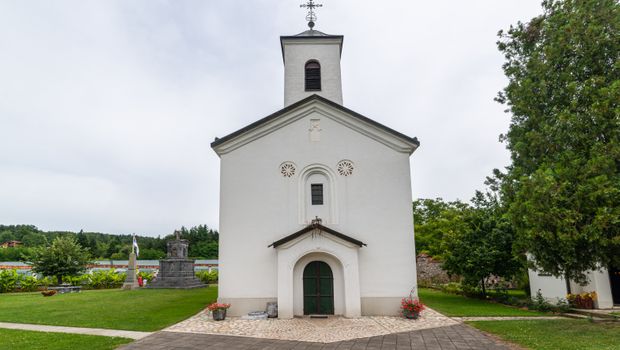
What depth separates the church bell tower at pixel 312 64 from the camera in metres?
18.3

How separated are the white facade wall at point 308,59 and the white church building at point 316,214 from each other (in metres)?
3.44

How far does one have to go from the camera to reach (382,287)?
44.9 ft

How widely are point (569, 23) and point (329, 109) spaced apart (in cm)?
836

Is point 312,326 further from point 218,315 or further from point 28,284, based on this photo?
point 28,284

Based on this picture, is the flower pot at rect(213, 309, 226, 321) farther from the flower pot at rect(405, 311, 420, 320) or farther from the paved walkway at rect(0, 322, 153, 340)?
the flower pot at rect(405, 311, 420, 320)

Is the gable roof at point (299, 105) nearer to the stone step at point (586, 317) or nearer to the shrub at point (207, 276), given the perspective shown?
the stone step at point (586, 317)

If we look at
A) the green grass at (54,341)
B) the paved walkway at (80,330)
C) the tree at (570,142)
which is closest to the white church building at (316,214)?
the paved walkway at (80,330)

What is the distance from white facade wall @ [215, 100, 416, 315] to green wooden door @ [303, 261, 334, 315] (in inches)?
16.7

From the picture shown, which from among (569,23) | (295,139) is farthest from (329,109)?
(569,23)

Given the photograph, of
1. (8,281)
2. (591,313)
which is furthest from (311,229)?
(8,281)

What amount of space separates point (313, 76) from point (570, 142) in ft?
38.0

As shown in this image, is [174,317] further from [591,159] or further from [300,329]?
[591,159]

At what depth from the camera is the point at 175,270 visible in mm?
26969

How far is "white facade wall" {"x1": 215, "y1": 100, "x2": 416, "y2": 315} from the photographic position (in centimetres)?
1372
